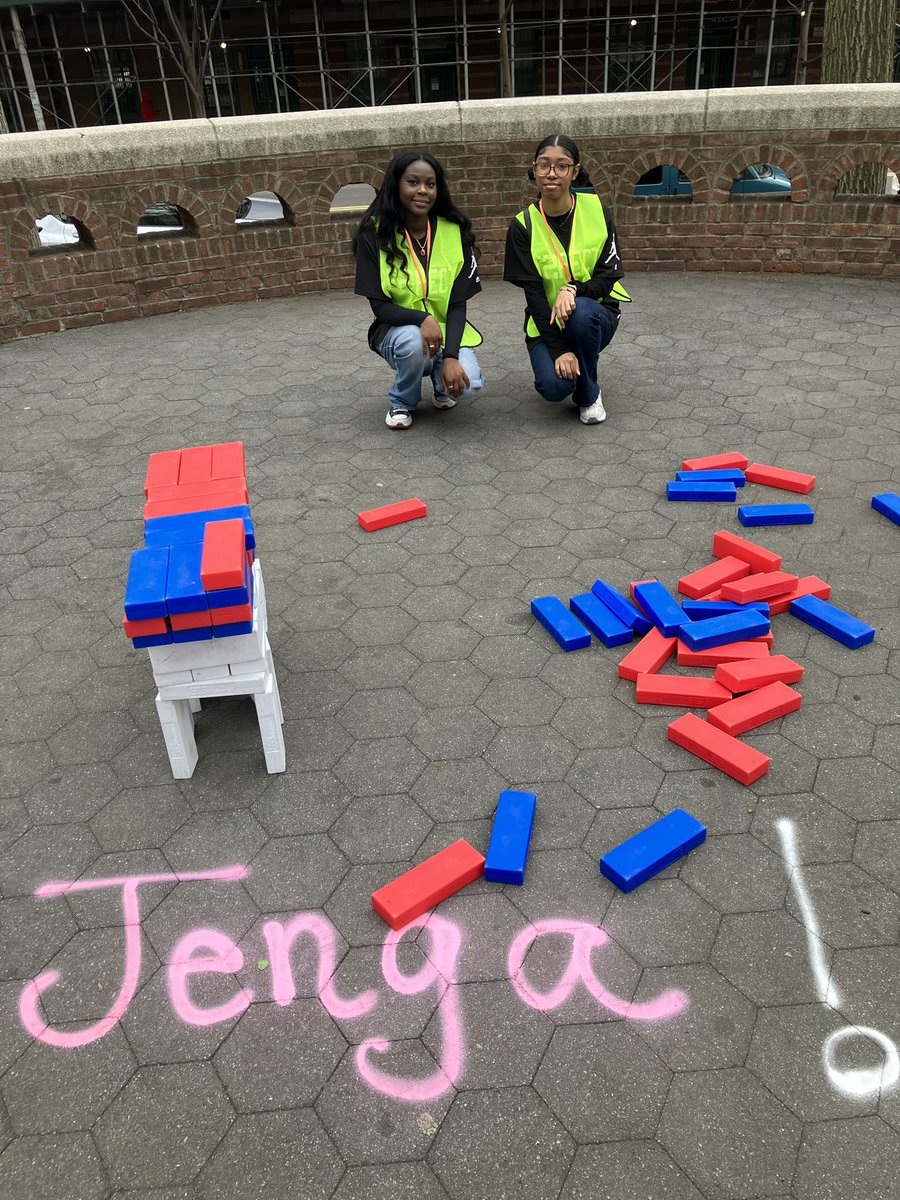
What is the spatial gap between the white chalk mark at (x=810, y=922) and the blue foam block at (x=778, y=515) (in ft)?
7.21

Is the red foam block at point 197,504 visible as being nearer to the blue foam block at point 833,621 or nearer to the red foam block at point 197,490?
the red foam block at point 197,490

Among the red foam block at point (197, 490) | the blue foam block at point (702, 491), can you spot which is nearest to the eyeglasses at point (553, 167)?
the blue foam block at point (702, 491)

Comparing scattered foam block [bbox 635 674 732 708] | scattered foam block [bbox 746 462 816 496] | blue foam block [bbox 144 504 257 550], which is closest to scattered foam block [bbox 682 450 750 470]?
scattered foam block [bbox 746 462 816 496]

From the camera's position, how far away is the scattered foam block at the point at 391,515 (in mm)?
5109

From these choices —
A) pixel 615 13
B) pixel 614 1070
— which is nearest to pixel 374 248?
pixel 614 1070

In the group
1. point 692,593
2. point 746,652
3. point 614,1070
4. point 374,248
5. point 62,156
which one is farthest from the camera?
point 62,156

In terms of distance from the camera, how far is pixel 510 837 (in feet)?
10.1

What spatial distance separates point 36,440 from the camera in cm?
640

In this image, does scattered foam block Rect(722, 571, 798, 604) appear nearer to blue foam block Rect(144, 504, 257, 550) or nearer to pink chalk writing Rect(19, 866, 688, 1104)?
pink chalk writing Rect(19, 866, 688, 1104)

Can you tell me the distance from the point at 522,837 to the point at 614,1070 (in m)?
0.79

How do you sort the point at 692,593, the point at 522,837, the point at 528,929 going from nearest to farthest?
the point at 528,929
the point at 522,837
the point at 692,593

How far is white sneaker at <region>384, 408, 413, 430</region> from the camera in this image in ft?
20.7

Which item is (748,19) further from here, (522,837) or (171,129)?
(522,837)

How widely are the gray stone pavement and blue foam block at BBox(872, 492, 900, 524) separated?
0.12 m
